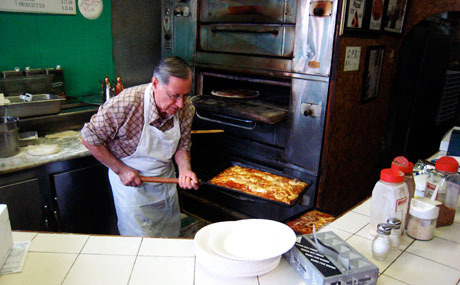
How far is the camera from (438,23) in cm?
446

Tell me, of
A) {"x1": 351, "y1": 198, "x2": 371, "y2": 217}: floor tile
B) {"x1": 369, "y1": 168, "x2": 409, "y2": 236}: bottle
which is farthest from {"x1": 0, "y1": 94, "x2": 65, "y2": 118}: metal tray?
{"x1": 369, "y1": 168, "x2": 409, "y2": 236}: bottle

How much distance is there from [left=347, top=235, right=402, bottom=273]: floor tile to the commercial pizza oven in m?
1.46

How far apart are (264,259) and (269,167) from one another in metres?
2.13

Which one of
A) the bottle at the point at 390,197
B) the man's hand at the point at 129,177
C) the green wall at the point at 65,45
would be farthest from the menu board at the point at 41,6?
the bottle at the point at 390,197

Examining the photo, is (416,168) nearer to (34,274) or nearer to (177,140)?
(177,140)

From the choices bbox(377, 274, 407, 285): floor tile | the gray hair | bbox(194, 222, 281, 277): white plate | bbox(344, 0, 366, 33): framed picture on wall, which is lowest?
bbox(377, 274, 407, 285): floor tile

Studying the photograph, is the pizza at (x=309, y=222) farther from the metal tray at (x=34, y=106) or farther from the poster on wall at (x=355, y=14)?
the metal tray at (x=34, y=106)

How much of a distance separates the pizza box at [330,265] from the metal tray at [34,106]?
2.58 metres

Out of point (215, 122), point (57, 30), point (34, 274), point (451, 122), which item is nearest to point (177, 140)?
point (215, 122)

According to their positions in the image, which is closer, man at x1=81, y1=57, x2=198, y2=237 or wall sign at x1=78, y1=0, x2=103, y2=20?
man at x1=81, y1=57, x2=198, y2=237

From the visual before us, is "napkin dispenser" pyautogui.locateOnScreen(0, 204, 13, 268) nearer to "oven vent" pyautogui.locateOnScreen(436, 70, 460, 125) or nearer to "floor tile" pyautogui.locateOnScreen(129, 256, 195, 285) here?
"floor tile" pyautogui.locateOnScreen(129, 256, 195, 285)

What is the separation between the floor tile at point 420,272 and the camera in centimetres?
132

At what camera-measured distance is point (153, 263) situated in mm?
1371

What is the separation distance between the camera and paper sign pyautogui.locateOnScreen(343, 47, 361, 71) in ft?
9.52
